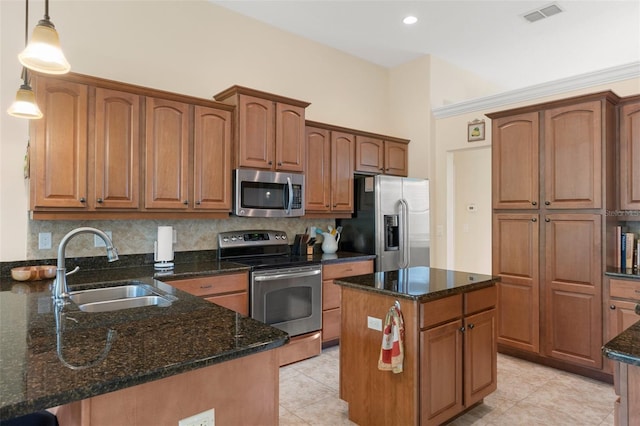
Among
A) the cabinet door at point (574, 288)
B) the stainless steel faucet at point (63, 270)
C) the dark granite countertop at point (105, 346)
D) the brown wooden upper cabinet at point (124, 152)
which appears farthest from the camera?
the cabinet door at point (574, 288)

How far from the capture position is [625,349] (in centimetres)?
126

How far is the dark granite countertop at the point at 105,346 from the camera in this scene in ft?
3.00

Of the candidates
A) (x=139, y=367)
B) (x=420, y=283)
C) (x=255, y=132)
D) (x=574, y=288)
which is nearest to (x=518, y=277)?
(x=574, y=288)

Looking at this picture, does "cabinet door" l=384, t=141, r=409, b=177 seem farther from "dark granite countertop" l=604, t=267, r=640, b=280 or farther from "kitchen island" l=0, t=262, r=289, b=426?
"kitchen island" l=0, t=262, r=289, b=426

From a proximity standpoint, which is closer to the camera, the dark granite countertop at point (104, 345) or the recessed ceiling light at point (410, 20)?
the dark granite countertop at point (104, 345)

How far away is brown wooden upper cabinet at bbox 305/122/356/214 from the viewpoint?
397cm

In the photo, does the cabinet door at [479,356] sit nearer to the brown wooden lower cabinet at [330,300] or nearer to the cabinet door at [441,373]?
the cabinet door at [441,373]

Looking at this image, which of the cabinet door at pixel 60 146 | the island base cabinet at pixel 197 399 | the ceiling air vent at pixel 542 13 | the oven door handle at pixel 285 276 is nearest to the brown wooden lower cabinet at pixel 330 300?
the oven door handle at pixel 285 276

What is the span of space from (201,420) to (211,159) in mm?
2404

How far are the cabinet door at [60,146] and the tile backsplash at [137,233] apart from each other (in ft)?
1.35

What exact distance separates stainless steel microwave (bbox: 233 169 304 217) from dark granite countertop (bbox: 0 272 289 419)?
Answer: 1.66 m

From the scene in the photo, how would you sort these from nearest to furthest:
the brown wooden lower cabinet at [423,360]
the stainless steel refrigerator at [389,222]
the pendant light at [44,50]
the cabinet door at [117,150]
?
the pendant light at [44,50] → the brown wooden lower cabinet at [423,360] → the cabinet door at [117,150] → the stainless steel refrigerator at [389,222]

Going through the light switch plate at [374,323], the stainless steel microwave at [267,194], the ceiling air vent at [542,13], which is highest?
the ceiling air vent at [542,13]

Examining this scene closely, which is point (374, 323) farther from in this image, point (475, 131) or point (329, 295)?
point (475, 131)
